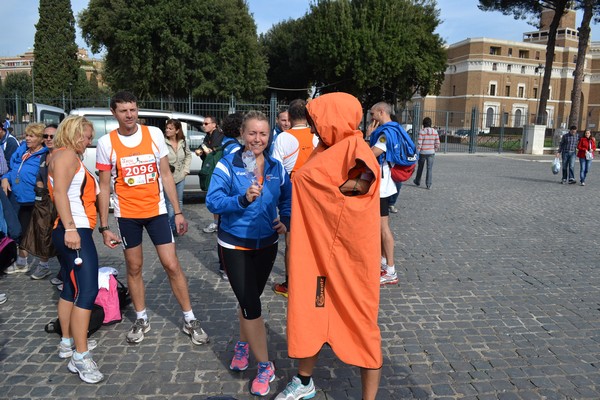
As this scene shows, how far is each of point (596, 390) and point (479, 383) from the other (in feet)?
2.46

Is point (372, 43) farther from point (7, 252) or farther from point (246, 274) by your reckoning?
point (246, 274)

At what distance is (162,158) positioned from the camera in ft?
12.6

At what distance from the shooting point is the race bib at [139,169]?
3639 millimetres

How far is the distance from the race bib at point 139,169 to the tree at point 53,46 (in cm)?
4929

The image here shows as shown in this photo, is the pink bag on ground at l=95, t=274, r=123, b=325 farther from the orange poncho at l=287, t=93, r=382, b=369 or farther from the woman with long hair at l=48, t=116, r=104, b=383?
the orange poncho at l=287, t=93, r=382, b=369

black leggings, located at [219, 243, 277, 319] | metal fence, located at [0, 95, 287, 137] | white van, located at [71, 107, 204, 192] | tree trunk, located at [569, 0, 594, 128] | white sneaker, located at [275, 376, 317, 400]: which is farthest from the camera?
tree trunk, located at [569, 0, 594, 128]

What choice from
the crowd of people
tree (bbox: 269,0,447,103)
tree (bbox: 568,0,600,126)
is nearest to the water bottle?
the crowd of people

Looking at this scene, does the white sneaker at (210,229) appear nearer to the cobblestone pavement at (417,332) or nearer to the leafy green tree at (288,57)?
the cobblestone pavement at (417,332)

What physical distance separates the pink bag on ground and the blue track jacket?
1691 millimetres

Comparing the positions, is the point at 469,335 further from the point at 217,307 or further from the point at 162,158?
the point at 162,158

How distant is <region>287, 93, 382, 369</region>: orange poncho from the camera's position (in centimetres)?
243

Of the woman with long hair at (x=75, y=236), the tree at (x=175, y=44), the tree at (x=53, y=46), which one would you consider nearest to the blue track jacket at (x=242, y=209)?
the woman with long hair at (x=75, y=236)

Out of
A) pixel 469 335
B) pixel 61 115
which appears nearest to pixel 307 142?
pixel 469 335

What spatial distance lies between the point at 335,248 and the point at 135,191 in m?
1.88
